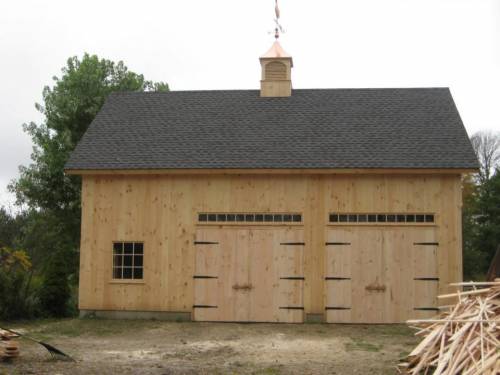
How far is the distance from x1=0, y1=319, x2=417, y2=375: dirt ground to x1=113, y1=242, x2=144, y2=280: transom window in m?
1.17

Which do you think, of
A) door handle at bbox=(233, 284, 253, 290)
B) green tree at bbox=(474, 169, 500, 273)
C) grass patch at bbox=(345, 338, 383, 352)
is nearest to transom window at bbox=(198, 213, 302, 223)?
door handle at bbox=(233, 284, 253, 290)

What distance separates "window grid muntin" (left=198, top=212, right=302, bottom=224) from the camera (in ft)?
46.6

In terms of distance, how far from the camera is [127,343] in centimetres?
1121

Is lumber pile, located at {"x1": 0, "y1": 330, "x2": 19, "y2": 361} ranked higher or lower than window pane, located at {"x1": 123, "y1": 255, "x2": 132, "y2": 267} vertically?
lower

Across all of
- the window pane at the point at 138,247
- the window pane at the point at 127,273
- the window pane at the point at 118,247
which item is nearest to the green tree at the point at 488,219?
the window pane at the point at 138,247

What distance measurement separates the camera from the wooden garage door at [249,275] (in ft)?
45.8

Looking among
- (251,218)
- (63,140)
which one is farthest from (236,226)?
(63,140)

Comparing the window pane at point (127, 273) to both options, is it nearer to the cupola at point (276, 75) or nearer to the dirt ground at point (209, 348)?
the dirt ground at point (209, 348)

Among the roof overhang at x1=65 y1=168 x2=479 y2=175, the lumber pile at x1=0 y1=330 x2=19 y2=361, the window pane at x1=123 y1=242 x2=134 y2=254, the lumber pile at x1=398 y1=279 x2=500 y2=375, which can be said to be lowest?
the lumber pile at x1=0 y1=330 x2=19 y2=361

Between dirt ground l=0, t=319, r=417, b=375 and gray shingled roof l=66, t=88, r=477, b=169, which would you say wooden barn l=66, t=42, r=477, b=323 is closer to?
gray shingled roof l=66, t=88, r=477, b=169

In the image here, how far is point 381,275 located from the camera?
1377 cm

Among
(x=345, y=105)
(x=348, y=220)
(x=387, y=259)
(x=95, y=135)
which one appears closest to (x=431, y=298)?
(x=387, y=259)

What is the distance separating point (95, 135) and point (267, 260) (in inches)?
217

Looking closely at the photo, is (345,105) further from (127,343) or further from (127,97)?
(127,343)
